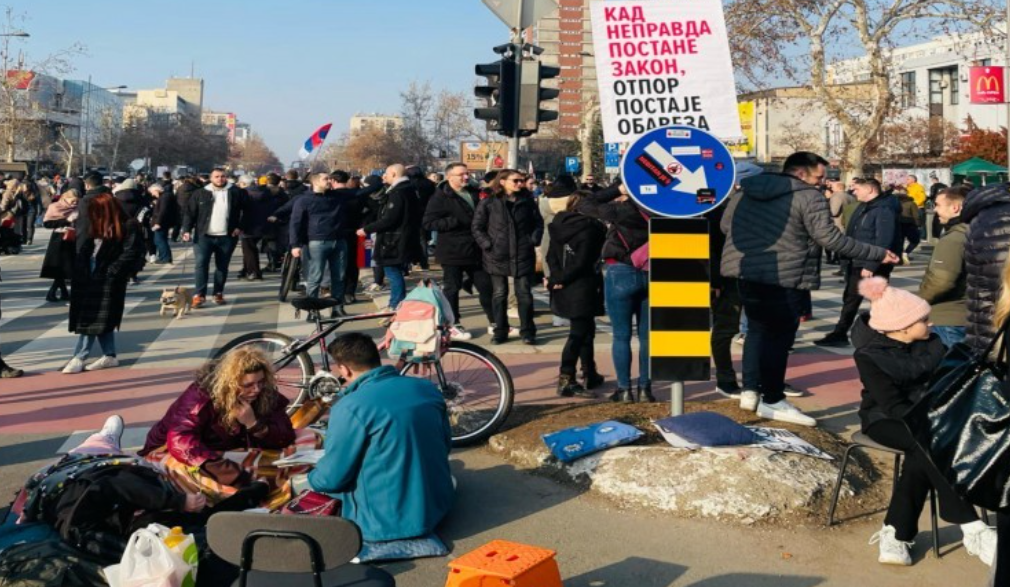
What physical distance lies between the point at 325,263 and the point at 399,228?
45.2 inches

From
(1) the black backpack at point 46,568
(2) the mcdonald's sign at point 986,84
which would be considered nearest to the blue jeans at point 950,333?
(1) the black backpack at point 46,568

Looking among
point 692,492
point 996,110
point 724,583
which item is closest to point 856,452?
point 692,492

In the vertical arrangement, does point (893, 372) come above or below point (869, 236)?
below

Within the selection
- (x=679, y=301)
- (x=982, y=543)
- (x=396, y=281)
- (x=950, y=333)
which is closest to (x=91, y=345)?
(x=396, y=281)

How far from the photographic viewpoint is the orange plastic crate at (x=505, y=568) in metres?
4.59

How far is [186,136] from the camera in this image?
117188mm

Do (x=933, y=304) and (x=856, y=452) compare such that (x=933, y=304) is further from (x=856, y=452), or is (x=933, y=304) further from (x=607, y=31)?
(x=607, y=31)

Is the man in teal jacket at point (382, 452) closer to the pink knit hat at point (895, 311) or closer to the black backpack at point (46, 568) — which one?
the black backpack at point (46, 568)

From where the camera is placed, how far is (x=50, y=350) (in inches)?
484

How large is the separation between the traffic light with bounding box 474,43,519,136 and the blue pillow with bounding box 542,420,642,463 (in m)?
6.22

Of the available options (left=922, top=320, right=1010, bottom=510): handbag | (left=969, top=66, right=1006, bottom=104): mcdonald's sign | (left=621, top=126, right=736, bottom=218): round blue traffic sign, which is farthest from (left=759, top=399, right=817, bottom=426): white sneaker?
(left=969, top=66, right=1006, bottom=104): mcdonald's sign

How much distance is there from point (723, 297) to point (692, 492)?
3668mm

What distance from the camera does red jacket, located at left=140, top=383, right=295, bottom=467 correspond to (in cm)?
592

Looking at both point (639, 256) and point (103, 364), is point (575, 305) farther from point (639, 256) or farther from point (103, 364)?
point (103, 364)
